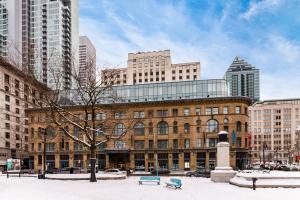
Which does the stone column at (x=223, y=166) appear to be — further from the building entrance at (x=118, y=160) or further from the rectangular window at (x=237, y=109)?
the building entrance at (x=118, y=160)

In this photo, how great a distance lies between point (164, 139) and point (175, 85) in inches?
570

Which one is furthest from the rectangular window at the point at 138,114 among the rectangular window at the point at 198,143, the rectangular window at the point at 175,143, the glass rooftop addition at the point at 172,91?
the rectangular window at the point at 198,143

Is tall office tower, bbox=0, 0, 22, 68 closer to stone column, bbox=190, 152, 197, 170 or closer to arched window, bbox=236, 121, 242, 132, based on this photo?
stone column, bbox=190, 152, 197, 170

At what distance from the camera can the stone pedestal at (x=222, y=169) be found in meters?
34.1

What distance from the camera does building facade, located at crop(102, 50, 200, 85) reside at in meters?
156

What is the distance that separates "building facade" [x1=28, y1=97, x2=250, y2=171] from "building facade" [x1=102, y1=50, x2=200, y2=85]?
7497cm

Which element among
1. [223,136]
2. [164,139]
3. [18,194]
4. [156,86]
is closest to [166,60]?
[156,86]

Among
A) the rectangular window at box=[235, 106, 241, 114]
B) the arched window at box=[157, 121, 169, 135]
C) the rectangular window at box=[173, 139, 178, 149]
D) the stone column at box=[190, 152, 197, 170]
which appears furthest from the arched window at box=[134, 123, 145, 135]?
the rectangular window at box=[235, 106, 241, 114]

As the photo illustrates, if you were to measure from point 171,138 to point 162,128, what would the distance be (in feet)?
9.64

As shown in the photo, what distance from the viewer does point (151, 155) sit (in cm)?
8019

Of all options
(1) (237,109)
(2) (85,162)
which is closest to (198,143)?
(1) (237,109)

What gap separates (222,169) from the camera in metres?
34.8

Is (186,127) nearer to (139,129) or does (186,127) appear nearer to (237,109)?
(139,129)

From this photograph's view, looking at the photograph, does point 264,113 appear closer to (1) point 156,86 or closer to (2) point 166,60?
(2) point 166,60
